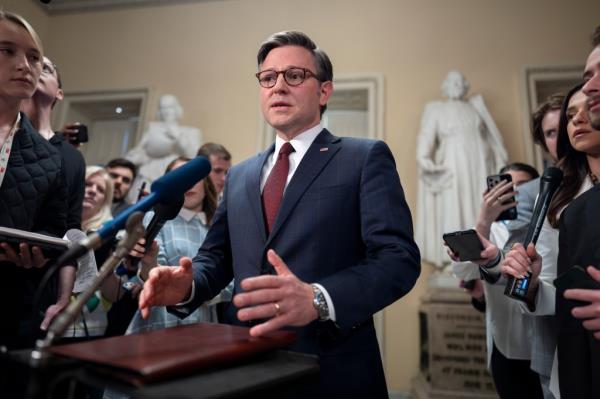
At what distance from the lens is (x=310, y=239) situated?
1165mm

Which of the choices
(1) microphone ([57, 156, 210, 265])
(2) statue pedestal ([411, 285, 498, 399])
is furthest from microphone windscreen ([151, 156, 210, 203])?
(2) statue pedestal ([411, 285, 498, 399])

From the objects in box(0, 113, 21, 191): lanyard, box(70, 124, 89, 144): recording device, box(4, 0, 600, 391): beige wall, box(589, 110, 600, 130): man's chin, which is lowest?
box(0, 113, 21, 191): lanyard

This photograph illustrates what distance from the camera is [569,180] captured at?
162cm

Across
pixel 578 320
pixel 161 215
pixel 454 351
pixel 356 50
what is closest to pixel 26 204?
pixel 161 215

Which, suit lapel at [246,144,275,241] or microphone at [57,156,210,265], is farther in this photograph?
suit lapel at [246,144,275,241]

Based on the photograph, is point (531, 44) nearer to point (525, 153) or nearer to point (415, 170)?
point (525, 153)

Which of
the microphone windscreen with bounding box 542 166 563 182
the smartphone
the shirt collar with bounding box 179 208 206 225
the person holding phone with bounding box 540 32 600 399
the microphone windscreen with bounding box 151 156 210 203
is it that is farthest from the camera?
the shirt collar with bounding box 179 208 206 225

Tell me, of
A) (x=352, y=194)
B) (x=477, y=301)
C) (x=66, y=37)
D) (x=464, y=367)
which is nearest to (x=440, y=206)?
(x=464, y=367)

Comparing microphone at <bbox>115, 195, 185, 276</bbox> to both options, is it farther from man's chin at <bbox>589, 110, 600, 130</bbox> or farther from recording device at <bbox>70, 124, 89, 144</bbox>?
recording device at <bbox>70, 124, 89, 144</bbox>

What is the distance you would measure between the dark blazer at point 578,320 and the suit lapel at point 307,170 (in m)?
0.75

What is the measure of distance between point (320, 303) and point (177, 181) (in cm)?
38

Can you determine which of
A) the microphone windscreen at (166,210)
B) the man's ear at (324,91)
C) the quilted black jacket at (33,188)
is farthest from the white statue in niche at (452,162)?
the microphone windscreen at (166,210)

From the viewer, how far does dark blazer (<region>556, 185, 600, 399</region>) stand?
3.79 feet

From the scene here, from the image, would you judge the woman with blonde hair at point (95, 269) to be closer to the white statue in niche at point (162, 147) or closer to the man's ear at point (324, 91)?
the man's ear at point (324, 91)
